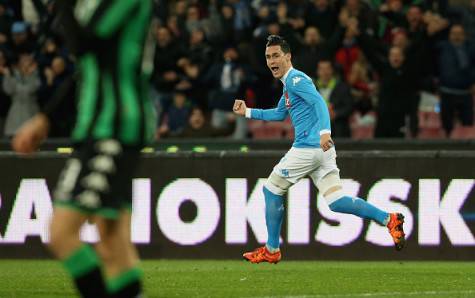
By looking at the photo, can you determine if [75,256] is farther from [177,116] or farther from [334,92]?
[177,116]

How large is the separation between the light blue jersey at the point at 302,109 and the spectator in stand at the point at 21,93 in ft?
23.1

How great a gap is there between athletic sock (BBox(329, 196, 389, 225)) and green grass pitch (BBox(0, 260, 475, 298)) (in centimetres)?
54

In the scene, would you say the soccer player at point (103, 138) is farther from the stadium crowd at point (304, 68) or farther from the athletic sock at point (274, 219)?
the stadium crowd at point (304, 68)

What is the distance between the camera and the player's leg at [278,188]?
1121cm

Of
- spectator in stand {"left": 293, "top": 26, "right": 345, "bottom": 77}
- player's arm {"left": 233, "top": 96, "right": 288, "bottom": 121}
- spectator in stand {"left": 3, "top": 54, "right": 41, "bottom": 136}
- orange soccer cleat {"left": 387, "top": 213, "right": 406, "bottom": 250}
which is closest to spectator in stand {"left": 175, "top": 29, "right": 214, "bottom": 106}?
spectator in stand {"left": 293, "top": 26, "right": 345, "bottom": 77}

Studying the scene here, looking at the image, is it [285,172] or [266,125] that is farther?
[266,125]

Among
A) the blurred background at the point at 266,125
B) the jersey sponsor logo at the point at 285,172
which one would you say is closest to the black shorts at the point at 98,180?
the jersey sponsor logo at the point at 285,172

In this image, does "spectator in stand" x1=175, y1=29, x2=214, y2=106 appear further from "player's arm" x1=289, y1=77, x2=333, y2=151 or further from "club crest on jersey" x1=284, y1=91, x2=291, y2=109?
"player's arm" x1=289, y1=77, x2=333, y2=151

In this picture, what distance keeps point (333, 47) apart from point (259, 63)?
3.97 ft

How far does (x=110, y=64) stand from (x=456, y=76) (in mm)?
11344

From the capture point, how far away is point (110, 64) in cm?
603

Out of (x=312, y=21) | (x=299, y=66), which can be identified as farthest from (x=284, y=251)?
(x=312, y=21)

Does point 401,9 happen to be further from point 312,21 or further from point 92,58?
point 92,58

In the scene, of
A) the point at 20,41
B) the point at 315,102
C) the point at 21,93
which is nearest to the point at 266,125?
the point at 21,93
